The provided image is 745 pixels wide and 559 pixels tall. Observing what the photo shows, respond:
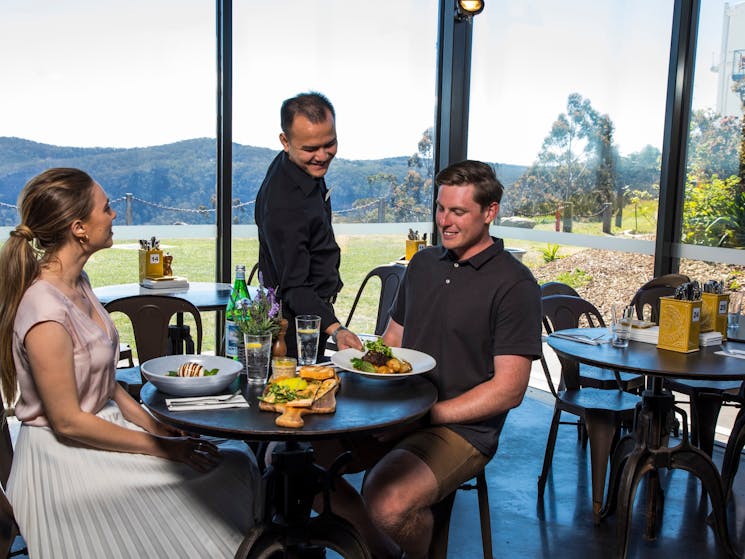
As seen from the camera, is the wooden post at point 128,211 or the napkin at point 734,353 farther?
the wooden post at point 128,211

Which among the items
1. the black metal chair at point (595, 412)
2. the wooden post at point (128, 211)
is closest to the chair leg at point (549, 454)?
the black metal chair at point (595, 412)

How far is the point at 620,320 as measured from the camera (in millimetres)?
3225

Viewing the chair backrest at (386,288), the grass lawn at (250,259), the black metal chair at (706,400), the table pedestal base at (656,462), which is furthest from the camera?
the grass lawn at (250,259)

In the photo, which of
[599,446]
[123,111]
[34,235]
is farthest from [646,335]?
[123,111]

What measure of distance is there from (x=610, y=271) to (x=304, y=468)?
135 inches

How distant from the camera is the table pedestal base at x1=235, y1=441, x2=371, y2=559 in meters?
1.97

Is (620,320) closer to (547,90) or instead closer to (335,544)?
(335,544)

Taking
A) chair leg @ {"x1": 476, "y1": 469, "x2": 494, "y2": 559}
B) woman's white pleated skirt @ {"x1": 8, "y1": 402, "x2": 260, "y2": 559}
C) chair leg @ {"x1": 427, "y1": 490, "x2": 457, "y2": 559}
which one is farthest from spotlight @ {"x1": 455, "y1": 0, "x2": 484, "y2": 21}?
woman's white pleated skirt @ {"x1": 8, "y1": 402, "x2": 260, "y2": 559}

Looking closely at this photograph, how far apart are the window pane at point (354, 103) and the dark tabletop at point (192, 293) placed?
39.0 inches

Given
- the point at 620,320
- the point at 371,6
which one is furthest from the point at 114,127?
the point at 620,320

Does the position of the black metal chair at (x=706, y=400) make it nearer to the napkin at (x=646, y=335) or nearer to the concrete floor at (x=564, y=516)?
the concrete floor at (x=564, y=516)

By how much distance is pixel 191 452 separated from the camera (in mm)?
2031

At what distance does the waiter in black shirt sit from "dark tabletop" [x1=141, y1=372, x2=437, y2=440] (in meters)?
0.48

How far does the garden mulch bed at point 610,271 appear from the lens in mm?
4527
